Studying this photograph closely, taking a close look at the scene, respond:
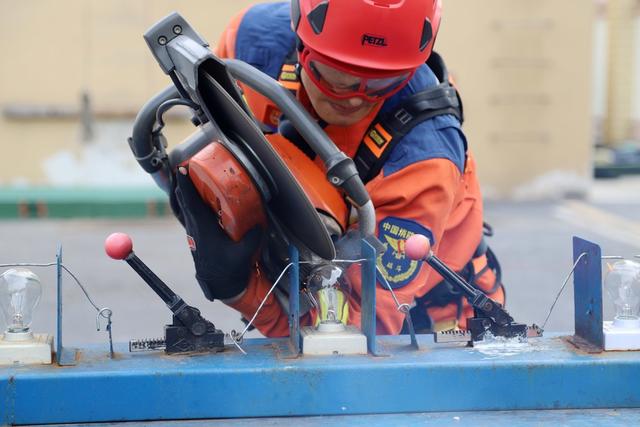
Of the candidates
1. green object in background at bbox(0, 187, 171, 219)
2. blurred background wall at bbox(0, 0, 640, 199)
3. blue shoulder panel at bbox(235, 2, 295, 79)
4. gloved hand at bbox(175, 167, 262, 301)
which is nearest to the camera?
gloved hand at bbox(175, 167, 262, 301)

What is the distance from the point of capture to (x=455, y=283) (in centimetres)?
220

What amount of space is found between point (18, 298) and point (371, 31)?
3.18 feet

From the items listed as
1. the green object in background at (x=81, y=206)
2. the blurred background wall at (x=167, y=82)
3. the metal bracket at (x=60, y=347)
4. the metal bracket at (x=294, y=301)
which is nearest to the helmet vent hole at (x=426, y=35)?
the metal bracket at (x=294, y=301)

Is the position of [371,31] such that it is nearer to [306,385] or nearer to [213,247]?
[213,247]

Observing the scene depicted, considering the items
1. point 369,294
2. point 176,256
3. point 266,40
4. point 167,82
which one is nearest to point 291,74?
point 266,40

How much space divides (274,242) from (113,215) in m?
8.93

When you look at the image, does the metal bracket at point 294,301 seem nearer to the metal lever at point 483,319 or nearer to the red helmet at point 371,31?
the metal lever at point 483,319

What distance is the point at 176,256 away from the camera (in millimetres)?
8734

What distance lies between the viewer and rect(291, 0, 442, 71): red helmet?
7.79ft

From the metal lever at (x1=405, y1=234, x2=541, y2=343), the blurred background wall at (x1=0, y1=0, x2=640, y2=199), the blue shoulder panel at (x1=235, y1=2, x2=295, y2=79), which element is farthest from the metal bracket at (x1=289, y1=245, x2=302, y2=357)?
the blurred background wall at (x1=0, y1=0, x2=640, y2=199)

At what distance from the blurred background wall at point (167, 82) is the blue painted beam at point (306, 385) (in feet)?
33.9

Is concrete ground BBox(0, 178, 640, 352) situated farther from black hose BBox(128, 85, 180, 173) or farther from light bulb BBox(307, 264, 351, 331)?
light bulb BBox(307, 264, 351, 331)

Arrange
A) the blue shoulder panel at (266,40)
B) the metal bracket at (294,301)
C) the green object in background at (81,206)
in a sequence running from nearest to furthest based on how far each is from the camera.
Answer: the metal bracket at (294,301) → the blue shoulder panel at (266,40) → the green object in background at (81,206)

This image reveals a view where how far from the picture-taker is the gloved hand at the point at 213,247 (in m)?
2.36
